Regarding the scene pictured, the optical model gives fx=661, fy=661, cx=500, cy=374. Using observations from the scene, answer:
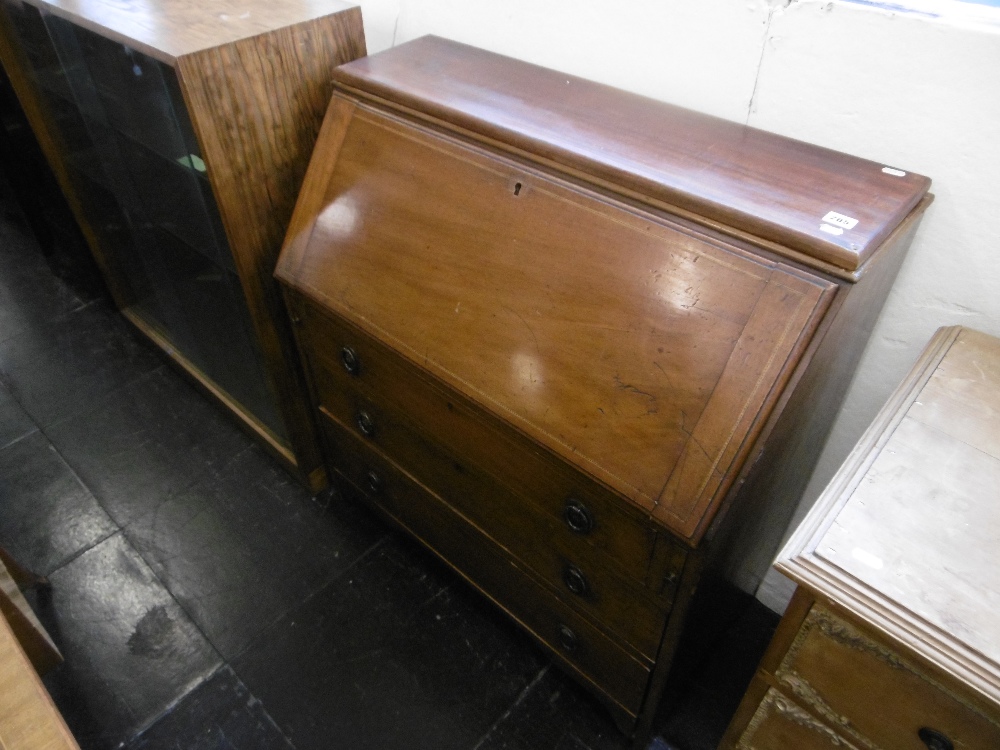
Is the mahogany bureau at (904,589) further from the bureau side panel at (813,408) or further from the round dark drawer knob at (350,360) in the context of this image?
the round dark drawer knob at (350,360)

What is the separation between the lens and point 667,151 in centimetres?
105

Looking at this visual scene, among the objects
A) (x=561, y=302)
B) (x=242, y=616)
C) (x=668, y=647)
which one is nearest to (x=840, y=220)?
(x=561, y=302)

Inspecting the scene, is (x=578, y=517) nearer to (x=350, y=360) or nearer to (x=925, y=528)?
(x=925, y=528)

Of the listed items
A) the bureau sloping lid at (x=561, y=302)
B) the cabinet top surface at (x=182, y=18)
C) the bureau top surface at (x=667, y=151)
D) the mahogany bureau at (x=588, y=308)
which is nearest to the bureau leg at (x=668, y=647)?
Result: the mahogany bureau at (x=588, y=308)

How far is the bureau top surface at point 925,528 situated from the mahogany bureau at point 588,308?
12cm

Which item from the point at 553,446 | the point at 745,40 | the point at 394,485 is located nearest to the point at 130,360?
the point at 394,485

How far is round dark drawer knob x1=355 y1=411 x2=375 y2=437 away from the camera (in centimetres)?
153

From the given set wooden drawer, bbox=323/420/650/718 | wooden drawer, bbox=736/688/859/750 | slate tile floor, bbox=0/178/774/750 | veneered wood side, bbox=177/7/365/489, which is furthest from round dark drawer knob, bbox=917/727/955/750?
veneered wood side, bbox=177/7/365/489

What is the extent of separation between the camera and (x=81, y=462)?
2125mm

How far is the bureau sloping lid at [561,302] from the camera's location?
0.90 m

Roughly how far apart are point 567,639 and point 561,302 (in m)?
0.77

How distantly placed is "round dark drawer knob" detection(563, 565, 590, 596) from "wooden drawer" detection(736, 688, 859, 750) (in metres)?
0.34

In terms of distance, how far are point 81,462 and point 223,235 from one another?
106 centimetres

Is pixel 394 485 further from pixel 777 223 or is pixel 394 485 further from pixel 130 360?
pixel 130 360
